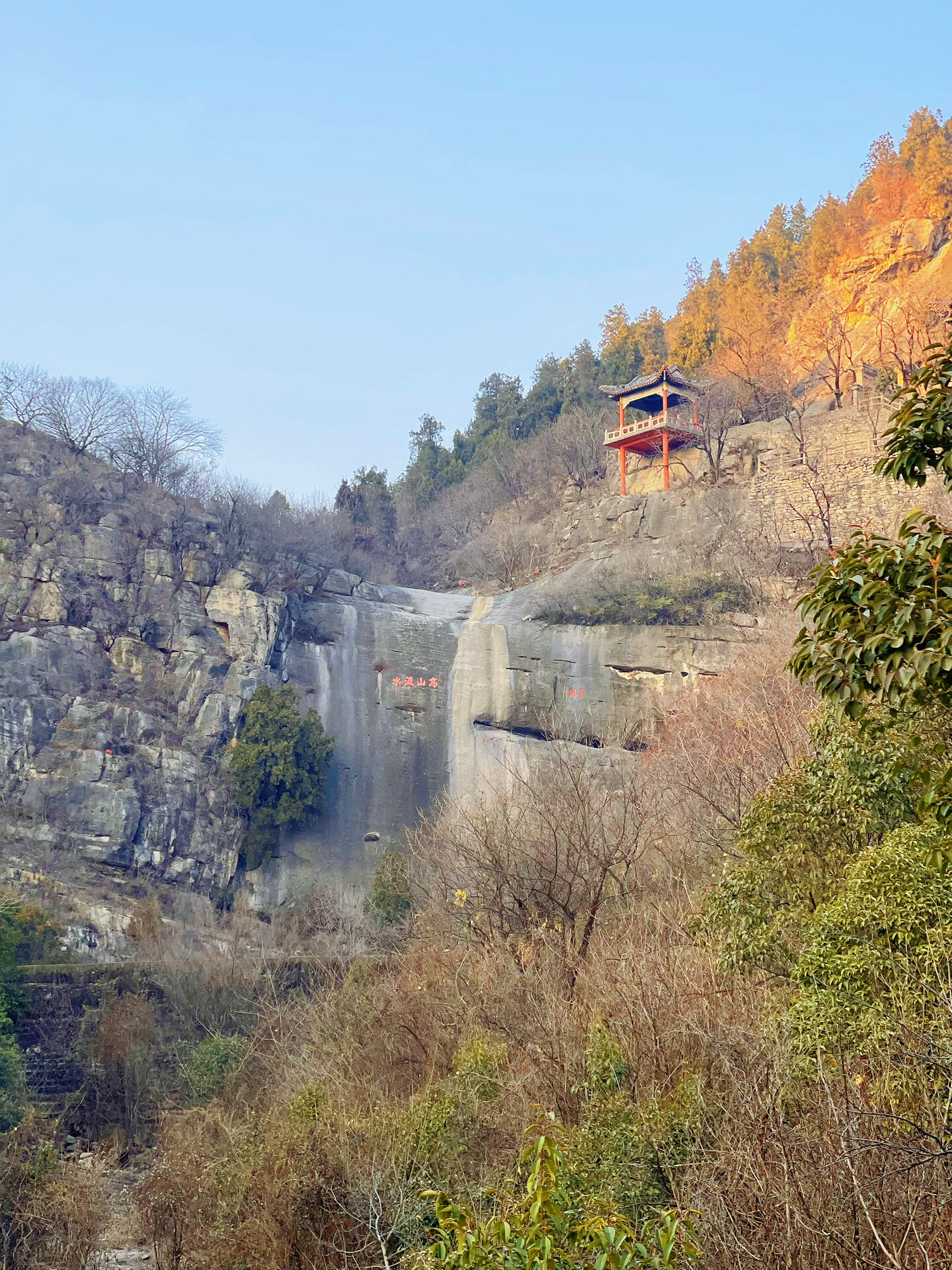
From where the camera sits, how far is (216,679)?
1916 centimetres

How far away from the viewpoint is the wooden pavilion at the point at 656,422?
78.9 feet

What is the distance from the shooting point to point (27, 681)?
1767cm

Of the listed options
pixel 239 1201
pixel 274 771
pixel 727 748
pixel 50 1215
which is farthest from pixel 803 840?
pixel 274 771

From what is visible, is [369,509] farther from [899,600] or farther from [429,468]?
[899,600]

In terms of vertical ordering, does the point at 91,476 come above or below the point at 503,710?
above

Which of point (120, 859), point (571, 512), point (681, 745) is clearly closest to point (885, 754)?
point (681, 745)

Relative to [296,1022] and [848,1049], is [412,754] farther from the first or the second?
[848,1049]

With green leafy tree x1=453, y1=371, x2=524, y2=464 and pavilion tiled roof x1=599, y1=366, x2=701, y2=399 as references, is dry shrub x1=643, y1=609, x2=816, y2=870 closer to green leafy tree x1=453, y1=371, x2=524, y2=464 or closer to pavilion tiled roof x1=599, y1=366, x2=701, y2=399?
pavilion tiled roof x1=599, y1=366, x2=701, y2=399

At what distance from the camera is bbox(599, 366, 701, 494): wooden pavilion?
2405 cm

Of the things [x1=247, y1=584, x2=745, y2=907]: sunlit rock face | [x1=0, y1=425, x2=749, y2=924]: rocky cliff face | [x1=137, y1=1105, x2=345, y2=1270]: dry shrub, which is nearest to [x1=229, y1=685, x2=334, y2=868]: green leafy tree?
[x1=0, y1=425, x2=749, y2=924]: rocky cliff face

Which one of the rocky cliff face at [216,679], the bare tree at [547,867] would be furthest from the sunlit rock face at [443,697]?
the bare tree at [547,867]

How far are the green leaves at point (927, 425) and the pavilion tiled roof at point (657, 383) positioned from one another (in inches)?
854

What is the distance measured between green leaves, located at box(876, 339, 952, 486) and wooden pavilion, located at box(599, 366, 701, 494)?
21.0m

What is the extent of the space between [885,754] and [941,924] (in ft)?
3.20
